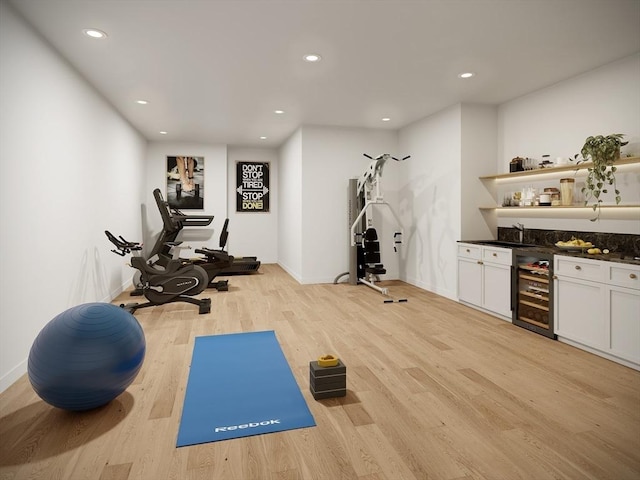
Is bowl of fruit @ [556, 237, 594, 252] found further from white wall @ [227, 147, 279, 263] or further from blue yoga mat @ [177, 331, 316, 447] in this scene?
white wall @ [227, 147, 279, 263]

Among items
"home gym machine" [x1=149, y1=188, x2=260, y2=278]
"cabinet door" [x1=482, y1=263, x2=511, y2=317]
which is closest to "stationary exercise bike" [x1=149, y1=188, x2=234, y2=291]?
"home gym machine" [x1=149, y1=188, x2=260, y2=278]

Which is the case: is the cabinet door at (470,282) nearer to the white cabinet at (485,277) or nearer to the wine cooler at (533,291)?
the white cabinet at (485,277)

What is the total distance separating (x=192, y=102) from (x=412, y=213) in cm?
373

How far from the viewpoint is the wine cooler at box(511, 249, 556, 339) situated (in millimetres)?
3780

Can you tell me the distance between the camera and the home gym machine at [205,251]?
556cm

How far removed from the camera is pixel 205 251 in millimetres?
6168

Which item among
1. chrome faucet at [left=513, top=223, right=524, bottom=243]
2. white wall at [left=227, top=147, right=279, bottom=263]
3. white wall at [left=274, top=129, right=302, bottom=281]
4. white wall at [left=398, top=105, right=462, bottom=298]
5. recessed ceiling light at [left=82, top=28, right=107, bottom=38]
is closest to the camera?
recessed ceiling light at [left=82, top=28, right=107, bottom=38]

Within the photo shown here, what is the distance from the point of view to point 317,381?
2510 millimetres

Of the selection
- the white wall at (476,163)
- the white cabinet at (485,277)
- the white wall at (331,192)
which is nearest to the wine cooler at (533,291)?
the white cabinet at (485,277)

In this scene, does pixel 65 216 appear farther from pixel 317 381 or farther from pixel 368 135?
pixel 368 135

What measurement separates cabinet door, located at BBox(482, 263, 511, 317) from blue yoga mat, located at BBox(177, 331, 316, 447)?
2542 millimetres

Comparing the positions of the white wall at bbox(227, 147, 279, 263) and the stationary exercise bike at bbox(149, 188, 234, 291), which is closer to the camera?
the stationary exercise bike at bbox(149, 188, 234, 291)

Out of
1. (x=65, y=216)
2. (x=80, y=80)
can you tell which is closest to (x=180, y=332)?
(x=65, y=216)

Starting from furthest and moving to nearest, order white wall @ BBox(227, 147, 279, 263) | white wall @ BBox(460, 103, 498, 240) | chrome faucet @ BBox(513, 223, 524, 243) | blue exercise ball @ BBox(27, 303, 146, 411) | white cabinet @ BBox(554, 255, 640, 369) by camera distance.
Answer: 1. white wall @ BBox(227, 147, 279, 263)
2. white wall @ BBox(460, 103, 498, 240)
3. chrome faucet @ BBox(513, 223, 524, 243)
4. white cabinet @ BBox(554, 255, 640, 369)
5. blue exercise ball @ BBox(27, 303, 146, 411)
